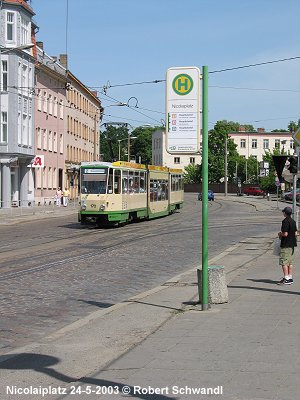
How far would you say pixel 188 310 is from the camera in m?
10.5

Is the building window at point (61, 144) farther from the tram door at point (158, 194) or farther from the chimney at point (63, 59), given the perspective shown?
the tram door at point (158, 194)

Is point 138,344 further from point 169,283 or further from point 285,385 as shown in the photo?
point 169,283

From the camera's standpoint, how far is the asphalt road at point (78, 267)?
1107 cm

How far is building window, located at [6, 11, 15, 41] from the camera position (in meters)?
49.4

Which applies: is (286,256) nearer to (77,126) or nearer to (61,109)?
(61,109)

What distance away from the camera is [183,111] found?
397 inches

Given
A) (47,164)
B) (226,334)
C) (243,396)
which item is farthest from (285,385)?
(47,164)

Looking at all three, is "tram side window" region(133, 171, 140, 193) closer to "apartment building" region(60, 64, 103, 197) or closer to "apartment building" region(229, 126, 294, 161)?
"apartment building" region(60, 64, 103, 197)

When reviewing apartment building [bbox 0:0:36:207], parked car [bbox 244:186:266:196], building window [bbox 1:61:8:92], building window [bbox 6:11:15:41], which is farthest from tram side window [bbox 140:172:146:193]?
parked car [bbox 244:186:266:196]

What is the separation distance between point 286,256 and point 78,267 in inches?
242

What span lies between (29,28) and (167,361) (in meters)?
48.4

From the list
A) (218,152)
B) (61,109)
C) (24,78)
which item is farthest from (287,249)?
(218,152)

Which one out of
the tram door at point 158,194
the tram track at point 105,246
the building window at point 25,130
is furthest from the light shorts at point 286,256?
the building window at point 25,130

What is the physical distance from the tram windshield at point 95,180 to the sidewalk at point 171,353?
64.6 ft
